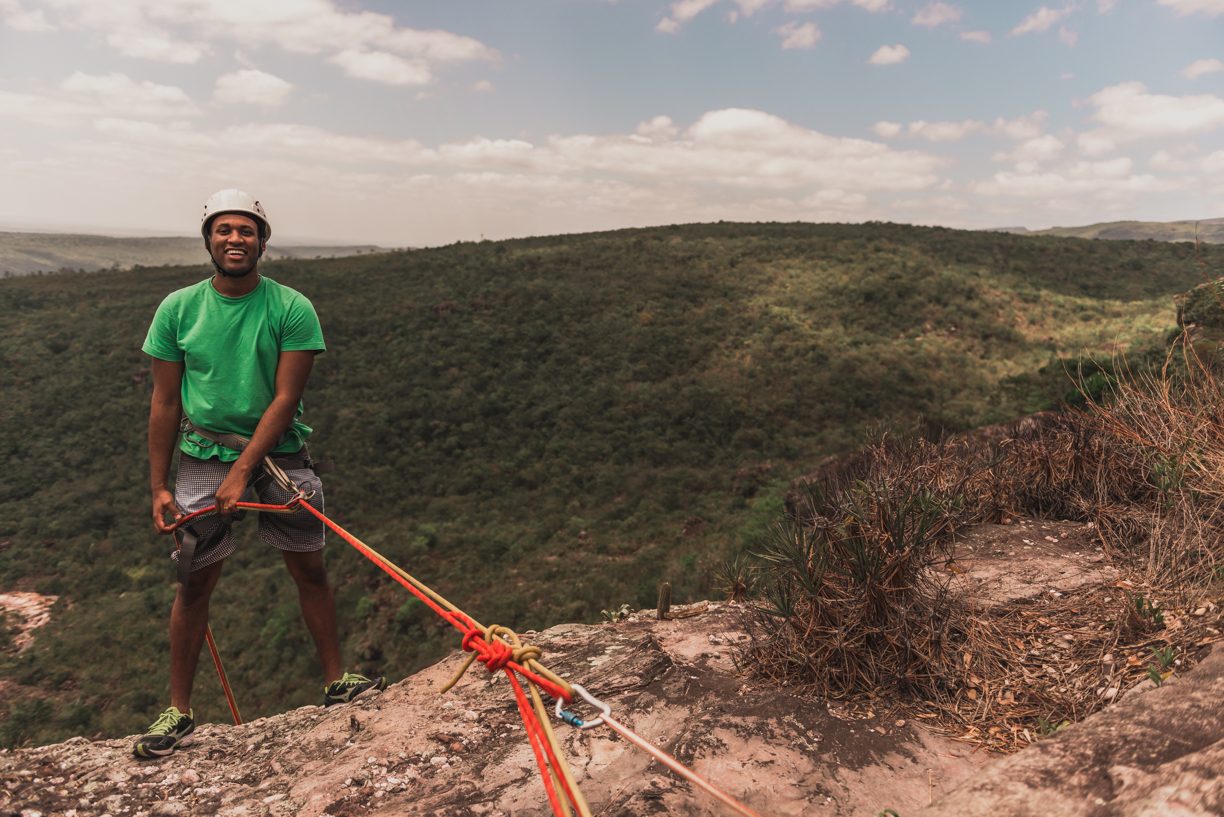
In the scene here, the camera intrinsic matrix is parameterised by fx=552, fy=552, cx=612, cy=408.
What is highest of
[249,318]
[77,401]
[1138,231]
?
[1138,231]

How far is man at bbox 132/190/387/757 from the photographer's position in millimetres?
2328

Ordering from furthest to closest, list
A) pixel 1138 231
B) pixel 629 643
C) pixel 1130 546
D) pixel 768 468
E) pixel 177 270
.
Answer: pixel 1138 231
pixel 177 270
pixel 768 468
pixel 629 643
pixel 1130 546

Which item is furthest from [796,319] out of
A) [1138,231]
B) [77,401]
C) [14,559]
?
[1138,231]

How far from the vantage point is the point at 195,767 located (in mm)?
2125

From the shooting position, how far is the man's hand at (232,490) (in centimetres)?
226

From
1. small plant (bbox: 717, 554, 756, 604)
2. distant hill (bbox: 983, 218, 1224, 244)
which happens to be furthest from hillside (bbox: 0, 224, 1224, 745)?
distant hill (bbox: 983, 218, 1224, 244)

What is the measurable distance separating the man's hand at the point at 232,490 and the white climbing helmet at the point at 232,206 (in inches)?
39.6

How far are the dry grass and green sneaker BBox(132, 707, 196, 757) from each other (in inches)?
94.2

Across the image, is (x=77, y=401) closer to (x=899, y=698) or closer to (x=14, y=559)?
(x=14, y=559)

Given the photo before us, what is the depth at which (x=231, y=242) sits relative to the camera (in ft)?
7.59

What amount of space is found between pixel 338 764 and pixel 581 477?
12.8 m

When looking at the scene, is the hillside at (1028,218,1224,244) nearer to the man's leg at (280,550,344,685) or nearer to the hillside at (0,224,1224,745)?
the hillside at (0,224,1224,745)

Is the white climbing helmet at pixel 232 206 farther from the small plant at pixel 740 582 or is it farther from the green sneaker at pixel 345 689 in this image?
the small plant at pixel 740 582

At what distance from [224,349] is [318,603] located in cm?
125
